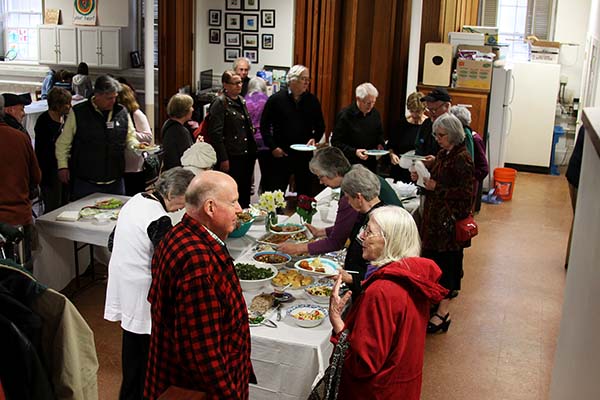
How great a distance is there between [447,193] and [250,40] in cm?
678

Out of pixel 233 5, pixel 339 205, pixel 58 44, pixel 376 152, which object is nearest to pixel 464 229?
pixel 339 205

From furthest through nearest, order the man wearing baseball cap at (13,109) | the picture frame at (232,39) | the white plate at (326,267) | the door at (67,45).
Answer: the door at (67,45), the picture frame at (232,39), the man wearing baseball cap at (13,109), the white plate at (326,267)

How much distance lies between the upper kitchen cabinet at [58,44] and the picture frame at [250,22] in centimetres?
389

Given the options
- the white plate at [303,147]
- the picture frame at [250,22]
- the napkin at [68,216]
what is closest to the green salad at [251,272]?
the napkin at [68,216]

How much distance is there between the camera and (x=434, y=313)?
5.32 metres

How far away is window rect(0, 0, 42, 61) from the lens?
13.6 metres

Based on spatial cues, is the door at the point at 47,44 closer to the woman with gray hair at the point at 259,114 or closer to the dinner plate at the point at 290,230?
the woman with gray hair at the point at 259,114

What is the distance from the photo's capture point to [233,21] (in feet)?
36.1

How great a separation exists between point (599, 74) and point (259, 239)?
452 centimetres

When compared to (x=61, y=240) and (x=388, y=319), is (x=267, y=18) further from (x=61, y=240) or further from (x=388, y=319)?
(x=388, y=319)

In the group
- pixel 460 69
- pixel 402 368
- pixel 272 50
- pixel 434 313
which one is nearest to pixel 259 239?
pixel 434 313

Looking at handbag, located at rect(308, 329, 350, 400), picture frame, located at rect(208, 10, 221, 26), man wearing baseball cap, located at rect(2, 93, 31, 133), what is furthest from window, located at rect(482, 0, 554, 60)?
handbag, located at rect(308, 329, 350, 400)

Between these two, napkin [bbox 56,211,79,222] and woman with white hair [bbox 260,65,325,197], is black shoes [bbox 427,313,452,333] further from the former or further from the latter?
napkin [bbox 56,211,79,222]

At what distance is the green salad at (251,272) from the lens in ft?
12.8
